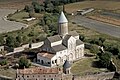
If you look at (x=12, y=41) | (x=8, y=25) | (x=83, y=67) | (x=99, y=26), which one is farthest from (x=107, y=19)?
(x=83, y=67)

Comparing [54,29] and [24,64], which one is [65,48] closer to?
[24,64]

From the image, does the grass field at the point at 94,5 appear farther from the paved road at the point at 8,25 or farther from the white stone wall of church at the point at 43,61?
the white stone wall of church at the point at 43,61

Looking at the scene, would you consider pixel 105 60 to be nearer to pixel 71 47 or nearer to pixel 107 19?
pixel 71 47

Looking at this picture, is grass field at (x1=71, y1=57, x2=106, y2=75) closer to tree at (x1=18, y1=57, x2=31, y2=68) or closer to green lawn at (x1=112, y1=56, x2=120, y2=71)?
green lawn at (x1=112, y1=56, x2=120, y2=71)

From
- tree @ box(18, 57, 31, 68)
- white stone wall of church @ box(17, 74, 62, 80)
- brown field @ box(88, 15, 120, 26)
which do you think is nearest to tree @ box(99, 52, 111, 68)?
white stone wall of church @ box(17, 74, 62, 80)

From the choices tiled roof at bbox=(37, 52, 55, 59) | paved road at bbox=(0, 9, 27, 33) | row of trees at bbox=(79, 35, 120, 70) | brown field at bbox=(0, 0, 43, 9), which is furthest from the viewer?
brown field at bbox=(0, 0, 43, 9)

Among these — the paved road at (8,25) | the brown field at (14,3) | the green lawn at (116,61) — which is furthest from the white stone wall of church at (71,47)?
the brown field at (14,3)

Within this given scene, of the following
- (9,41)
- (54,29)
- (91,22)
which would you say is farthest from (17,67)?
(91,22)
